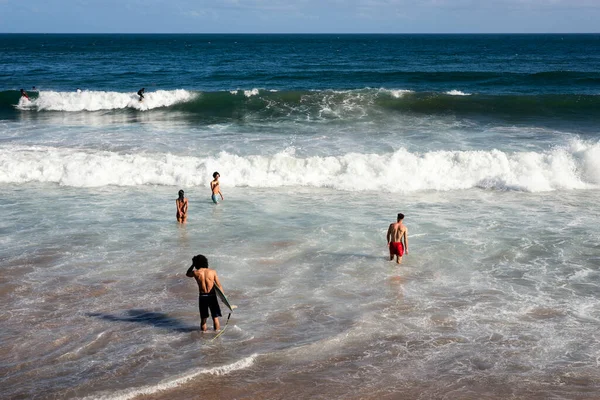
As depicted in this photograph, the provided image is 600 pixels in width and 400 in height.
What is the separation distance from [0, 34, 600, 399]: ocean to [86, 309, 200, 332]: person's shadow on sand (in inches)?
2.2

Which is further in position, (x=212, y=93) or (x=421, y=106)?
(x=212, y=93)

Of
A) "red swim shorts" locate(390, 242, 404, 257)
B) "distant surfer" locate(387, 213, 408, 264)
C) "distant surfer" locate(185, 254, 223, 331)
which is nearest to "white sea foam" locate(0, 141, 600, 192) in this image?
"distant surfer" locate(387, 213, 408, 264)

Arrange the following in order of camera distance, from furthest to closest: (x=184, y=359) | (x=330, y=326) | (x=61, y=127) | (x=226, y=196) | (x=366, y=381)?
(x=61, y=127)
(x=226, y=196)
(x=330, y=326)
(x=184, y=359)
(x=366, y=381)

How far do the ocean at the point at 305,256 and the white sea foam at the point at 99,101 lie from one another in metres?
3.82

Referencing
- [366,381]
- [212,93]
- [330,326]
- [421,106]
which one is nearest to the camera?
[366,381]

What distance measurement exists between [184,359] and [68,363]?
1533 millimetres

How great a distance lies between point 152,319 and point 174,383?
2172 mm

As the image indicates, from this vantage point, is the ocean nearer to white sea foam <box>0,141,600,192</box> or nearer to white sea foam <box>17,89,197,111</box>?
white sea foam <box>0,141,600,192</box>

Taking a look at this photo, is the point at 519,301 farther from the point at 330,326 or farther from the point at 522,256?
the point at 330,326

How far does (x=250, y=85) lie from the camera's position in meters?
41.2

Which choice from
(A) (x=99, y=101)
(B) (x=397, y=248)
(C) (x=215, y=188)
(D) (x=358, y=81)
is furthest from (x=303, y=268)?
(D) (x=358, y=81)

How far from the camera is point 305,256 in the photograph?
41.3 feet

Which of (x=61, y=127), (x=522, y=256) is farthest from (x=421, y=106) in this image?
(x=522, y=256)

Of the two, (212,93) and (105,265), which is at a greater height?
(212,93)
